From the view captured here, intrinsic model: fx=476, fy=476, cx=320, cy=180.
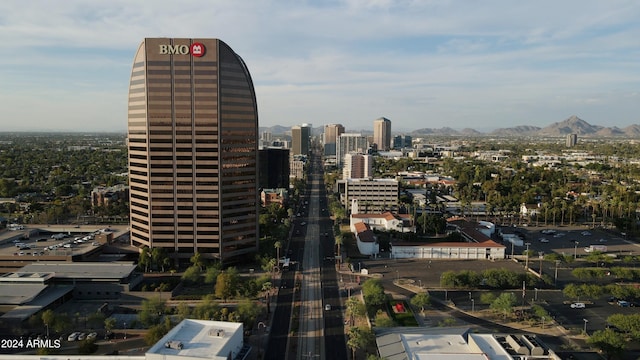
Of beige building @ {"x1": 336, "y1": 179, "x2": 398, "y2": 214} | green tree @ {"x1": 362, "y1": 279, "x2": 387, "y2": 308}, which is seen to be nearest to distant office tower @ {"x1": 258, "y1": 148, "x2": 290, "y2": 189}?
beige building @ {"x1": 336, "y1": 179, "x2": 398, "y2": 214}

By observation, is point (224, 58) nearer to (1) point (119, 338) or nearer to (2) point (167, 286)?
(2) point (167, 286)

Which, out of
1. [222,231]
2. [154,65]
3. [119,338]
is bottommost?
[119,338]

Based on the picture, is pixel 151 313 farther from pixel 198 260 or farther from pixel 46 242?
pixel 46 242

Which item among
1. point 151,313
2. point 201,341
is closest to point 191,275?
point 151,313

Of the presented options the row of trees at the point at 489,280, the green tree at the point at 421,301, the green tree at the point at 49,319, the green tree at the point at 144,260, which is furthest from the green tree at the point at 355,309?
the green tree at the point at 144,260

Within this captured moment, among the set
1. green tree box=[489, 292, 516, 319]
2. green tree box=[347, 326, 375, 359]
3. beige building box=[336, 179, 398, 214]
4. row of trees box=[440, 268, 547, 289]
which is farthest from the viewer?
beige building box=[336, 179, 398, 214]

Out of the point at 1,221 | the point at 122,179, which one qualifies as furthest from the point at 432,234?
the point at 122,179

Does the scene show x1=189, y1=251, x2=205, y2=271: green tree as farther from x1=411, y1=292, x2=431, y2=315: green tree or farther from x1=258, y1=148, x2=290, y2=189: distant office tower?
x1=258, y1=148, x2=290, y2=189: distant office tower
